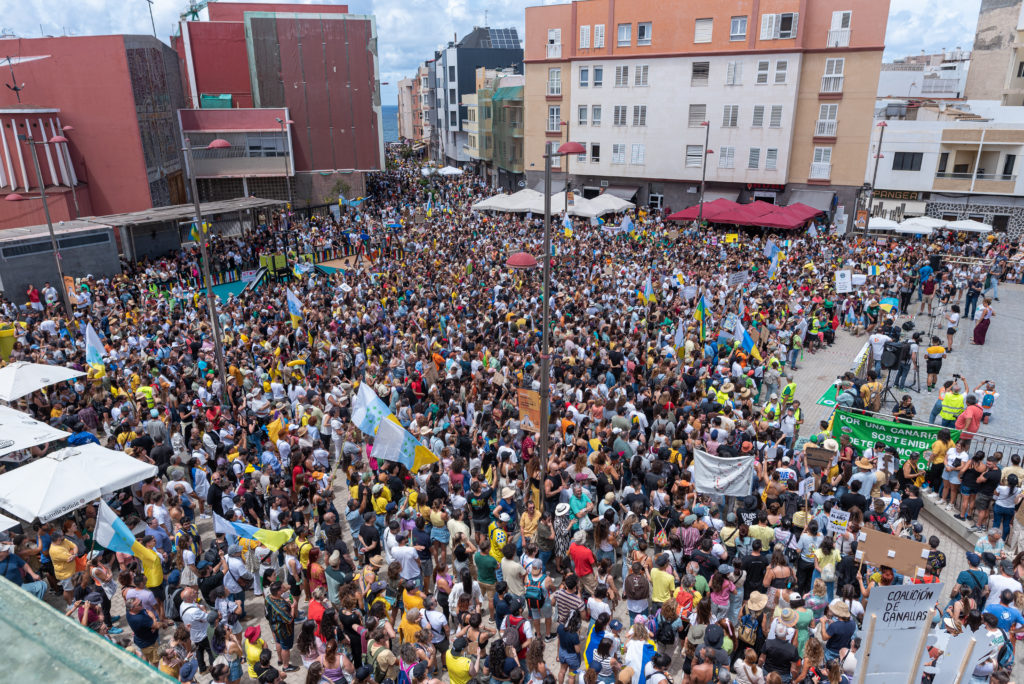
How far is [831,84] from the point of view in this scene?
3975 centimetres

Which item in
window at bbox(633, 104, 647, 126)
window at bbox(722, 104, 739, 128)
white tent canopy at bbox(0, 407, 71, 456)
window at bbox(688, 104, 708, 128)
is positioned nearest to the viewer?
white tent canopy at bbox(0, 407, 71, 456)

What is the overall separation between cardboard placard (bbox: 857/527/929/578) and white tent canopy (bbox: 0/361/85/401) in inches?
615

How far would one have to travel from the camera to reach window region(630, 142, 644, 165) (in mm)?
45781

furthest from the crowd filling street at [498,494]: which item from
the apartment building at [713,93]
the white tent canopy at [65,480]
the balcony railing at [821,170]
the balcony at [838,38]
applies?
the balcony at [838,38]

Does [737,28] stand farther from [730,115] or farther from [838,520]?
[838,520]

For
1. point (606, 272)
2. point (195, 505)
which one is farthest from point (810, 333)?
point (195, 505)

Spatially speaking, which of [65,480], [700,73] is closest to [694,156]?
[700,73]

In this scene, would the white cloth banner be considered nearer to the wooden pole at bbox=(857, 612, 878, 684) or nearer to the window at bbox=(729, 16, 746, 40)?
the wooden pole at bbox=(857, 612, 878, 684)

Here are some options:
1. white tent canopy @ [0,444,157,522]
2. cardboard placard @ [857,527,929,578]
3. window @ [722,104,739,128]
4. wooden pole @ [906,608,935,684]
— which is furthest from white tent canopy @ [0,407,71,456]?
window @ [722,104,739,128]

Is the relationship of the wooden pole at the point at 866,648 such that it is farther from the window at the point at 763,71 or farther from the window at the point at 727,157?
the window at the point at 763,71

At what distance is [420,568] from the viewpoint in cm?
971

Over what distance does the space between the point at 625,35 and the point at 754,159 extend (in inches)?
479

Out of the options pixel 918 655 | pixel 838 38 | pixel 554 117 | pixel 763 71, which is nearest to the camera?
pixel 918 655

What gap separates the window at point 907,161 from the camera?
4078 centimetres
